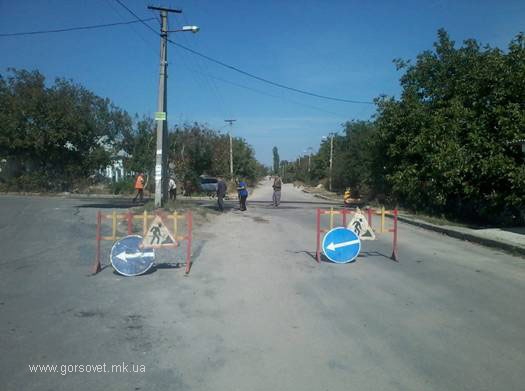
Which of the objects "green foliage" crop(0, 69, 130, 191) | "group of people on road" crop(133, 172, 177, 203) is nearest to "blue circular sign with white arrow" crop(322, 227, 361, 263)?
"group of people on road" crop(133, 172, 177, 203)

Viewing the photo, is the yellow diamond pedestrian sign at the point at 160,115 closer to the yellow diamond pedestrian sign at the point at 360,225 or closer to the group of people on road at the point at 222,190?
the group of people on road at the point at 222,190

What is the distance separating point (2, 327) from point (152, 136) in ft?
102

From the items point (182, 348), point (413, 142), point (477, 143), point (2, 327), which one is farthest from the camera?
point (413, 142)

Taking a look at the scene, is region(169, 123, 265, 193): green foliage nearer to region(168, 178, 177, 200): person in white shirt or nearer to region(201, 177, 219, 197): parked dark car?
region(201, 177, 219, 197): parked dark car

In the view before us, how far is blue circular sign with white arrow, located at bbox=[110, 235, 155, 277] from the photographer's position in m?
8.23

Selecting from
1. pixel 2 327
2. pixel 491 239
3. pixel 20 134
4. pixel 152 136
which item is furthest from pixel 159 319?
pixel 20 134

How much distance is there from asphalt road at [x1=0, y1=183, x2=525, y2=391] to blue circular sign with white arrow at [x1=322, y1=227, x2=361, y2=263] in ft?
0.73

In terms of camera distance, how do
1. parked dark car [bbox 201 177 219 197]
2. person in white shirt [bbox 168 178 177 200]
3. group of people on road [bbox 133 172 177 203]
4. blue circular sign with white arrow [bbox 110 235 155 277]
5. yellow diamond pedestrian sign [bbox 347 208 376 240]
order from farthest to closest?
parked dark car [bbox 201 177 219 197]
person in white shirt [bbox 168 178 177 200]
group of people on road [bbox 133 172 177 203]
yellow diamond pedestrian sign [bbox 347 208 376 240]
blue circular sign with white arrow [bbox 110 235 155 277]

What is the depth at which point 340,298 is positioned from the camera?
700cm

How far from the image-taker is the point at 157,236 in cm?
850

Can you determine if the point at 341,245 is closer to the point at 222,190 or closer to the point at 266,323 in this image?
the point at 266,323

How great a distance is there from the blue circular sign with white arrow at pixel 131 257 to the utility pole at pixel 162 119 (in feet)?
29.1

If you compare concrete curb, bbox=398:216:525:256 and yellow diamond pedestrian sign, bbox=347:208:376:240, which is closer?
yellow diamond pedestrian sign, bbox=347:208:376:240

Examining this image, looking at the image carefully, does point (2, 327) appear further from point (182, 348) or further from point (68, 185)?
point (68, 185)
